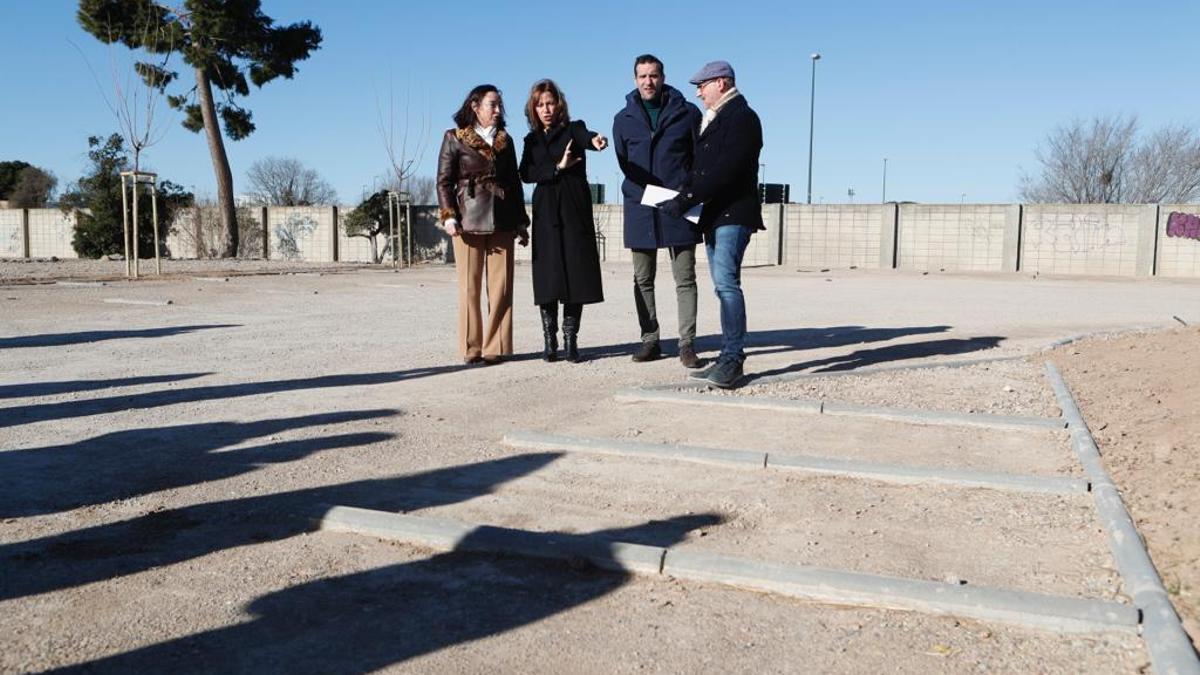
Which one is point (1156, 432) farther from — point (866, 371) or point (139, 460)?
point (139, 460)

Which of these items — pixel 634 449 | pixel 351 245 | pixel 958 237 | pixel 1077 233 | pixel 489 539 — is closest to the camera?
pixel 489 539

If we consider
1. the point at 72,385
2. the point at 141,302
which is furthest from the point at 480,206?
the point at 141,302

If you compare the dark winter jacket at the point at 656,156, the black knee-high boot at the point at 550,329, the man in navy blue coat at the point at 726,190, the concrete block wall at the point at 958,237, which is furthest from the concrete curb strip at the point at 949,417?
the concrete block wall at the point at 958,237

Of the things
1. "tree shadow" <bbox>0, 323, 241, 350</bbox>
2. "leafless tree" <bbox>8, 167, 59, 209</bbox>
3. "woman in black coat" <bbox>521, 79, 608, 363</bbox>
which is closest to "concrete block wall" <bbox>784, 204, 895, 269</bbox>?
"tree shadow" <bbox>0, 323, 241, 350</bbox>

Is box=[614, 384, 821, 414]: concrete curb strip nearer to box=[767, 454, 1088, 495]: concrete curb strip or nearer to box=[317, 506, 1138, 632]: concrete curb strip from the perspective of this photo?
box=[767, 454, 1088, 495]: concrete curb strip

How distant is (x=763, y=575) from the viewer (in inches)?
105

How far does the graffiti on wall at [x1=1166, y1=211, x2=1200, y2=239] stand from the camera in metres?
25.3

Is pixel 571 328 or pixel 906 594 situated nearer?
pixel 906 594

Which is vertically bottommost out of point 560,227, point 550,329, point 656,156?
point 550,329

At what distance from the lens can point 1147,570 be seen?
2648 millimetres

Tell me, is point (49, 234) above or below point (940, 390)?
above

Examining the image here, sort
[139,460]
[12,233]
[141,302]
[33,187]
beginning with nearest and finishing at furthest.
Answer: [139,460] < [141,302] < [12,233] < [33,187]

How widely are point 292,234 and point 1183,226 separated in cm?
2695

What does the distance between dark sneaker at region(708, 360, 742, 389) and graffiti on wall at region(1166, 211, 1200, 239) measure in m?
24.4
